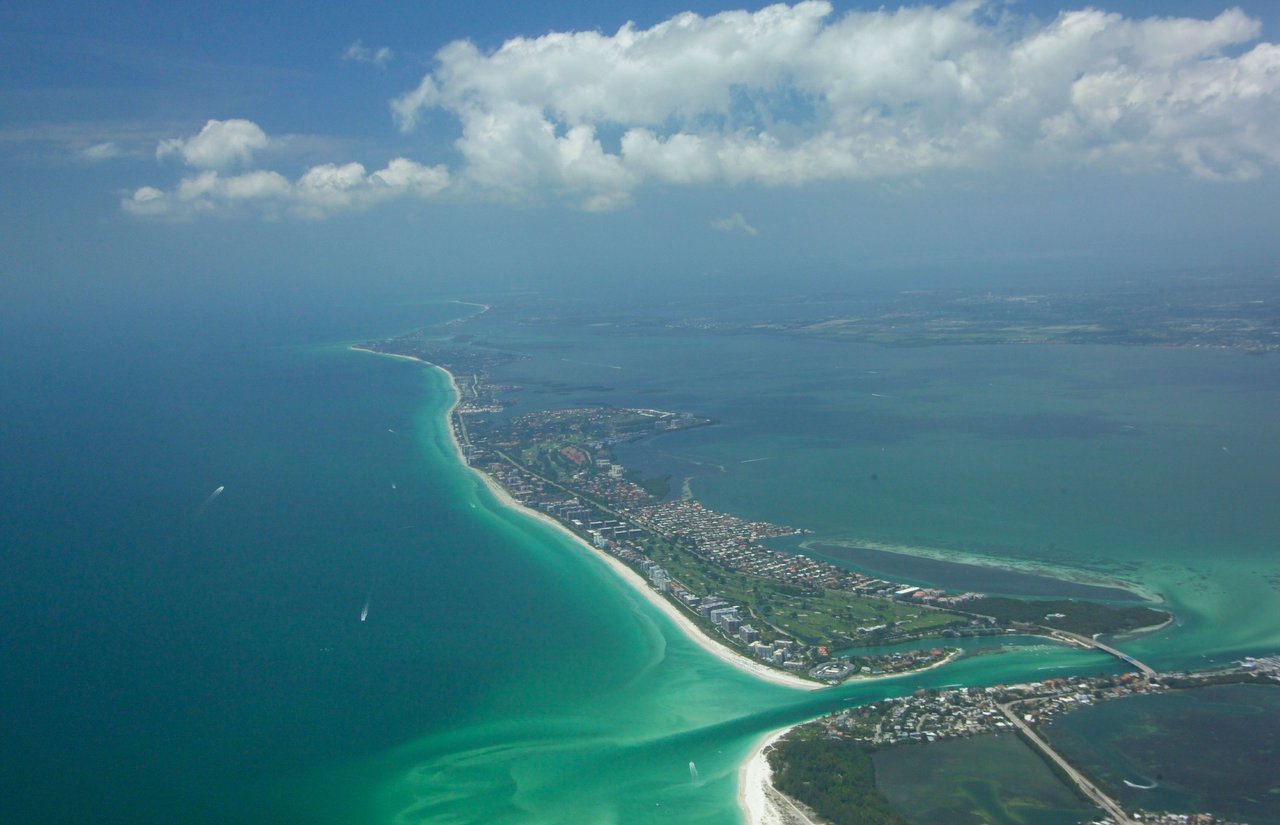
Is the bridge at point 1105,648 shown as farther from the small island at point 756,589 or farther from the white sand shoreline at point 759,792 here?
the white sand shoreline at point 759,792

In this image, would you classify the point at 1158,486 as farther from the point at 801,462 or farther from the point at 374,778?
the point at 374,778

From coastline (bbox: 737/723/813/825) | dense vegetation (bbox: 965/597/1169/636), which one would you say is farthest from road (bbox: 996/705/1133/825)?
dense vegetation (bbox: 965/597/1169/636)

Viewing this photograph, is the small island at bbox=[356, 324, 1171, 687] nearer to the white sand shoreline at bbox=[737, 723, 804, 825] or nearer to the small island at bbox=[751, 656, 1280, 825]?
the small island at bbox=[751, 656, 1280, 825]

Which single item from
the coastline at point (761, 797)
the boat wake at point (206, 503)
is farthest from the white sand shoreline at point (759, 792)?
the boat wake at point (206, 503)

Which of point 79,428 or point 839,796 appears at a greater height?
point 79,428

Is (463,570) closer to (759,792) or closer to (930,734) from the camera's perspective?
(759,792)

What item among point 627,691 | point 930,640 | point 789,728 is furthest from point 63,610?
point 930,640
